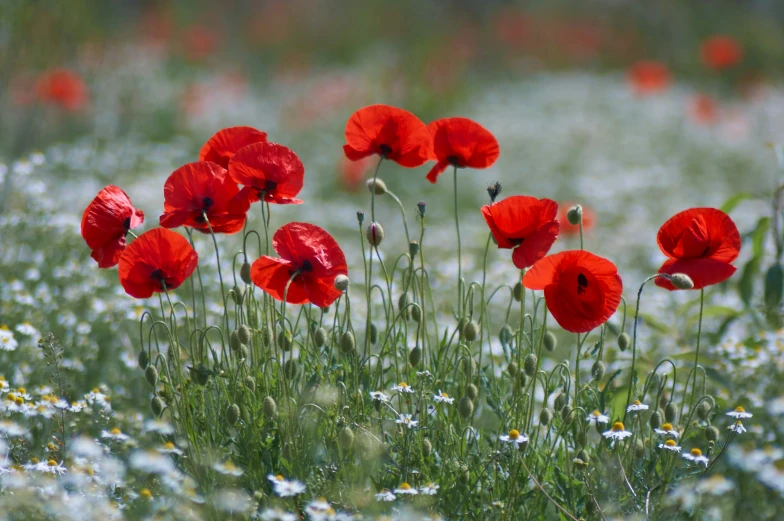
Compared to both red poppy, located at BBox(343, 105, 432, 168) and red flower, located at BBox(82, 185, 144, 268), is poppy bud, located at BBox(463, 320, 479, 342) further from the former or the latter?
red flower, located at BBox(82, 185, 144, 268)

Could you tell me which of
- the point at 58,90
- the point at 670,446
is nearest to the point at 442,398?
the point at 670,446

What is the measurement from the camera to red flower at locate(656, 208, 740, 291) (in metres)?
1.93

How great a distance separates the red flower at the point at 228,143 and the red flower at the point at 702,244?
3.30 feet

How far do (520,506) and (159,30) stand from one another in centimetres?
1293

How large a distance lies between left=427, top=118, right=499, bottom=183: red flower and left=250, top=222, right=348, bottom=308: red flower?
0.40 meters

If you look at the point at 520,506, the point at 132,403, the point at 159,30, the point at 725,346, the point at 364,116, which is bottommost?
the point at 520,506

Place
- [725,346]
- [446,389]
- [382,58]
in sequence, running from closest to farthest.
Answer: [446,389] → [725,346] → [382,58]

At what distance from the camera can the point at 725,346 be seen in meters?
2.94

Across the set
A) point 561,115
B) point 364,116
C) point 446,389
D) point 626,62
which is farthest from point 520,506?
point 626,62

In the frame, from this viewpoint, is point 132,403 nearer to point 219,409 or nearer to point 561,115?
point 219,409

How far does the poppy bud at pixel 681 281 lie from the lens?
1.80 metres

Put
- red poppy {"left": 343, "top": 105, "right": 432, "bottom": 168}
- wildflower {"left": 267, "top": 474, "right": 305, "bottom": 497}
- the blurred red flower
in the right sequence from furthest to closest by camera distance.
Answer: the blurred red flower, red poppy {"left": 343, "top": 105, "right": 432, "bottom": 168}, wildflower {"left": 267, "top": 474, "right": 305, "bottom": 497}

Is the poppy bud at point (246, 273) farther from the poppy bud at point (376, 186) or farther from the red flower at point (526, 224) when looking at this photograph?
the red flower at point (526, 224)

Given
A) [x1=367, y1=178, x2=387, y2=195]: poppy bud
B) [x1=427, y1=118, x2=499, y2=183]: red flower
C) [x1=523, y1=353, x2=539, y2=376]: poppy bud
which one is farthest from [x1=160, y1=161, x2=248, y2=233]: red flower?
[x1=523, y1=353, x2=539, y2=376]: poppy bud
